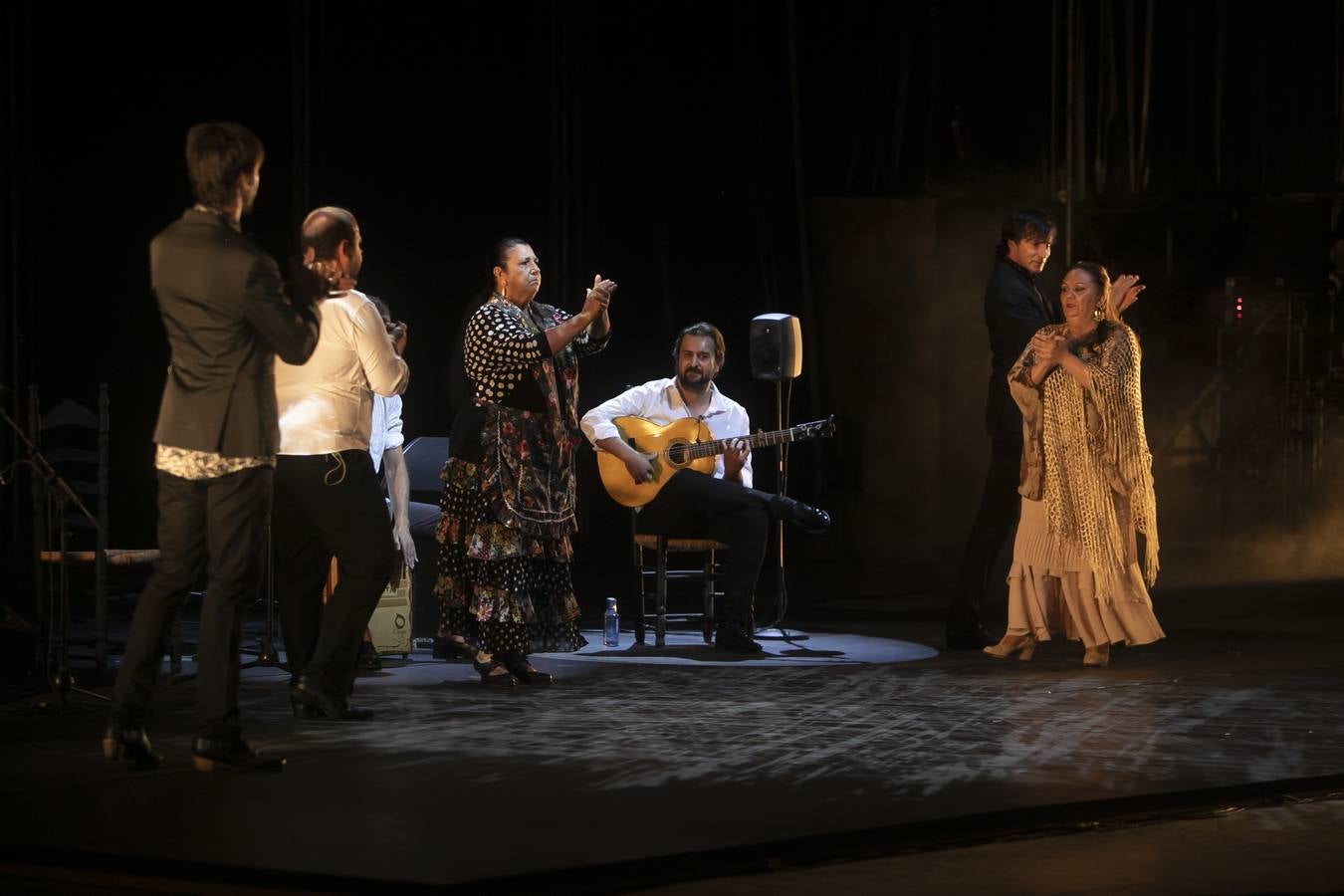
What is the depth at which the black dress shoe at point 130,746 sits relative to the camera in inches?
168

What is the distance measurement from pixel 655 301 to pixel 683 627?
3.06m

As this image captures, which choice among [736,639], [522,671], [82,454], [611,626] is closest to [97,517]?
[82,454]

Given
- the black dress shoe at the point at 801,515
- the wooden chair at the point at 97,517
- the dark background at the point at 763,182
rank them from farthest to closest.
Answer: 1. the dark background at the point at 763,182
2. the black dress shoe at the point at 801,515
3. the wooden chair at the point at 97,517

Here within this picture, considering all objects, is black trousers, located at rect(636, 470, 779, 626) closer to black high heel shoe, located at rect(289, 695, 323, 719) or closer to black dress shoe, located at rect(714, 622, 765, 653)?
black dress shoe, located at rect(714, 622, 765, 653)

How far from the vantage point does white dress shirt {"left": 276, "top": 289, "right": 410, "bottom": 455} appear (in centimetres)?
490

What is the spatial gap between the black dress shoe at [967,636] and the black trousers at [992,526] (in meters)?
0.02

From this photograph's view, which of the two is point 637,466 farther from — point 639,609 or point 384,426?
point 384,426

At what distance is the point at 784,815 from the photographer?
3799 millimetres

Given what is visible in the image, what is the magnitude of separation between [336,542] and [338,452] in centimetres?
23

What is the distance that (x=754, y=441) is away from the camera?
7156 millimetres

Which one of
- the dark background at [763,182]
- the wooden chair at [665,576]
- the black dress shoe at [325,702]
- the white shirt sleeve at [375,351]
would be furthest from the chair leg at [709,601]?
the white shirt sleeve at [375,351]

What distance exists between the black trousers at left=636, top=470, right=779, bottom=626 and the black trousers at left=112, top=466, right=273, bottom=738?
116 inches

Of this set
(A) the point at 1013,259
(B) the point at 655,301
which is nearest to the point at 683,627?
(A) the point at 1013,259

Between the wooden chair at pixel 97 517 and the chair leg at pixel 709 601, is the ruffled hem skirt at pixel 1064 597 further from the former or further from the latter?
the wooden chair at pixel 97 517
